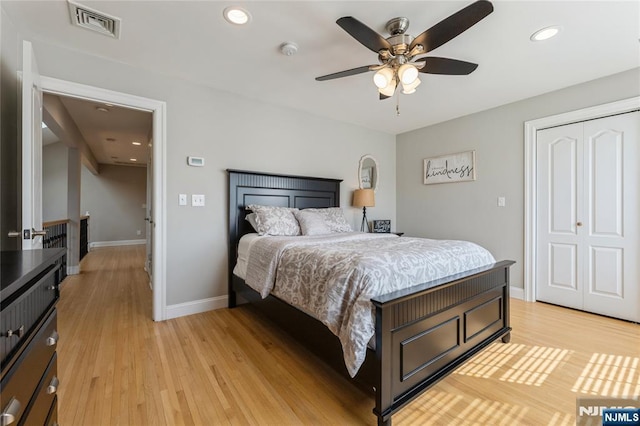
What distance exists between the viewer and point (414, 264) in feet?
5.53

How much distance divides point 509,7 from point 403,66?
30.8 inches

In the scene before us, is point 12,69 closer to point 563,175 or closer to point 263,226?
point 263,226

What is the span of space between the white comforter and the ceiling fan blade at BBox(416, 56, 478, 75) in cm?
130

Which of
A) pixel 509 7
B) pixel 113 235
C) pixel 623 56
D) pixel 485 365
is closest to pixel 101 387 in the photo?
pixel 485 365

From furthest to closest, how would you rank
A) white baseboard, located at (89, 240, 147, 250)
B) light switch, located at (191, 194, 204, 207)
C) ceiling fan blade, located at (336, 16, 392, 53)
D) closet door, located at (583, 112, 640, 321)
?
white baseboard, located at (89, 240, 147, 250), light switch, located at (191, 194, 204, 207), closet door, located at (583, 112, 640, 321), ceiling fan blade, located at (336, 16, 392, 53)

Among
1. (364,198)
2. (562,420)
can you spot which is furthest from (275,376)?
(364,198)

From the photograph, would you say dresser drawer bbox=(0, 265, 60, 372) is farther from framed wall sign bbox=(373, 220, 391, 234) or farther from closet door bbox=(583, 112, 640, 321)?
closet door bbox=(583, 112, 640, 321)

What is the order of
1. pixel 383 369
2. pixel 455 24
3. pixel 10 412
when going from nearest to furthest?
pixel 10 412 < pixel 383 369 < pixel 455 24

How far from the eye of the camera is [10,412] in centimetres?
65

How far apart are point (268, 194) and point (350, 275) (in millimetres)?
2043

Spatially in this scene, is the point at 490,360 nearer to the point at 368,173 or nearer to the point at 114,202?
the point at 368,173

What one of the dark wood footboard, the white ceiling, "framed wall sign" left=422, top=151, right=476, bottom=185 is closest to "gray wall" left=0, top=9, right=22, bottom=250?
the white ceiling

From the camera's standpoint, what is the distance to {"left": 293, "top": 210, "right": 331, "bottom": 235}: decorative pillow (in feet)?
9.67

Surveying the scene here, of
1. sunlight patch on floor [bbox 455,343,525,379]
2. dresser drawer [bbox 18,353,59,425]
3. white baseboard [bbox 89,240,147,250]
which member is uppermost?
dresser drawer [bbox 18,353,59,425]
